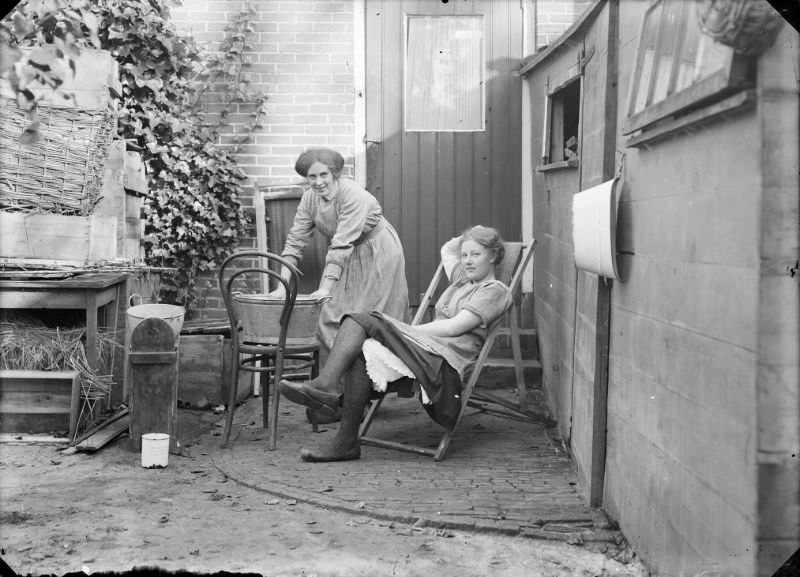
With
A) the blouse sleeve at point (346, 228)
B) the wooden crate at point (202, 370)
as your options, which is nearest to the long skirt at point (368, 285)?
the blouse sleeve at point (346, 228)

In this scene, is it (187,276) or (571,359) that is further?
(187,276)

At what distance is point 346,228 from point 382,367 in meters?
1.11

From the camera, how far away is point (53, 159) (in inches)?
212

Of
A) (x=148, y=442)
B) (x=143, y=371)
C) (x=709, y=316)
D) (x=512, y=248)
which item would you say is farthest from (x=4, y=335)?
(x=709, y=316)

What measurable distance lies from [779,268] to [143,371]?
3.79 metres

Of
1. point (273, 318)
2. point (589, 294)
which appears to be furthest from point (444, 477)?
point (273, 318)

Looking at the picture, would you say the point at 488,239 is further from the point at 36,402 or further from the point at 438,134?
the point at 36,402

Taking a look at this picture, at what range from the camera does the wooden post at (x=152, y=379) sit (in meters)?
4.96

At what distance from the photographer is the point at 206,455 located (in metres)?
5.00

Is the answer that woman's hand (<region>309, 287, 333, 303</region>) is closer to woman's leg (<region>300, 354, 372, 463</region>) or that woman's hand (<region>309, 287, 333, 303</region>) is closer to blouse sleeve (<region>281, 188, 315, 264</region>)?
woman's leg (<region>300, 354, 372, 463</region>)

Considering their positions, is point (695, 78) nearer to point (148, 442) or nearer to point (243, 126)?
point (148, 442)

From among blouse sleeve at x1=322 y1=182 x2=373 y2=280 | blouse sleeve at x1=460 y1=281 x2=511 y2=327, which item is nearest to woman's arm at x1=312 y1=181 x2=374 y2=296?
blouse sleeve at x1=322 y1=182 x2=373 y2=280

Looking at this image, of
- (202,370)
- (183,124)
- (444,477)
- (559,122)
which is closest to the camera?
(444,477)

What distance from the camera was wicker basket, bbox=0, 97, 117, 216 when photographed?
5316 mm
